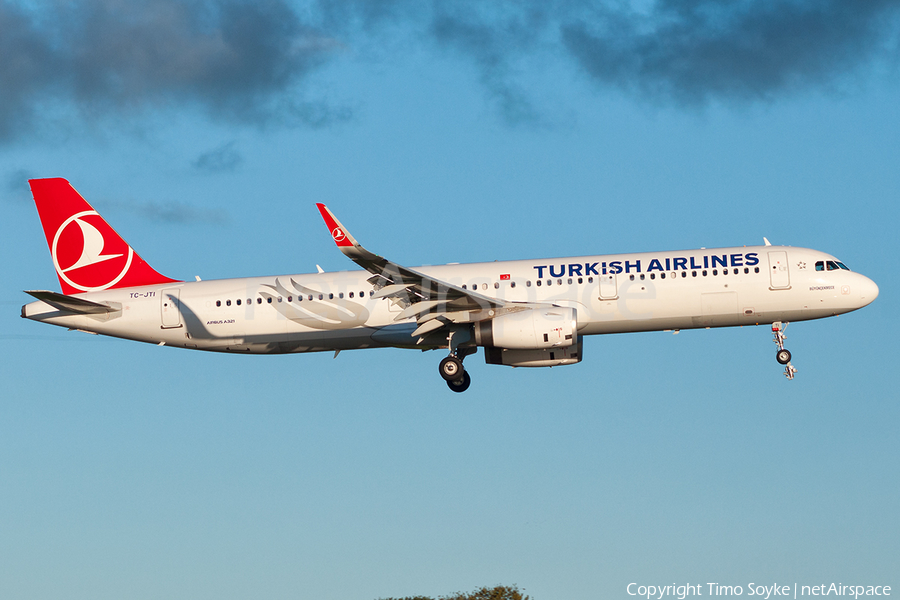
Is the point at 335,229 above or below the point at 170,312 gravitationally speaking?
above

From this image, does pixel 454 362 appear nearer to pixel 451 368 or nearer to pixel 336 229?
pixel 451 368

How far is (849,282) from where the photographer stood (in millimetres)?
42844

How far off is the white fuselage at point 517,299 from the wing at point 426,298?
3.86 feet

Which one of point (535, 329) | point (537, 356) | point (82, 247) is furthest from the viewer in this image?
point (82, 247)

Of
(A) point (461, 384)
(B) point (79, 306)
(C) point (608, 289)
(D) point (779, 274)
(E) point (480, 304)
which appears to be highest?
(D) point (779, 274)

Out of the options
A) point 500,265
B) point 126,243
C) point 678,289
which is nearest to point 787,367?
point 678,289

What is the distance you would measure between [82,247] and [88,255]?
0.53 m

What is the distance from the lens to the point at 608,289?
42.5m

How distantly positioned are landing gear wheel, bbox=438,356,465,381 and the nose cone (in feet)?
51.6

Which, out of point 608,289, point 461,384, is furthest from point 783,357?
point 461,384

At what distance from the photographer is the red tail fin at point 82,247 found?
47.2 m

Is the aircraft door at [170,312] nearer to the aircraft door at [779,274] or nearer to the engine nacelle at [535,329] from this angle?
the engine nacelle at [535,329]

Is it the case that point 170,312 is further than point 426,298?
Yes

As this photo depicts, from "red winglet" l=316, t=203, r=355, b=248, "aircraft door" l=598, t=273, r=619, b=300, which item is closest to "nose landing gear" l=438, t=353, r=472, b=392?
"aircraft door" l=598, t=273, r=619, b=300
